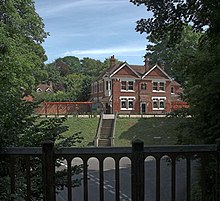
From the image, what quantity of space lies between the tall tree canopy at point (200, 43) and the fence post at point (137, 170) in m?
1.77

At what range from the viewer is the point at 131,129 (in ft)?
98.1

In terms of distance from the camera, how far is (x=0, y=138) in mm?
3598

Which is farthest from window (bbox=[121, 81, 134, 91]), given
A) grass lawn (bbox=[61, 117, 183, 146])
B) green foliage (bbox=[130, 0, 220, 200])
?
green foliage (bbox=[130, 0, 220, 200])

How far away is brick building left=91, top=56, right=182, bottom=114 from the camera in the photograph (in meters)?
40.7

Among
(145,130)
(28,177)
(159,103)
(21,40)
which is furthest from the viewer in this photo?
(159,103)

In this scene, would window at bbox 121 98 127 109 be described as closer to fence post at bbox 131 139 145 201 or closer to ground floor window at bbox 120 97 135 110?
ground floor window at bbox 120 97 135 110

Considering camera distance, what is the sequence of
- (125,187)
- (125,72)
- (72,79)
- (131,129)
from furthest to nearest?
1. (72,79)
2. (125,72)
3. (131,129)
4. (125,187)

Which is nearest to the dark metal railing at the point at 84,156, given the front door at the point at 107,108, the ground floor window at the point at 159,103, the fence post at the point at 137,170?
the fence post at the point at 137,170

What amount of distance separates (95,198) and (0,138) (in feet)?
21.2

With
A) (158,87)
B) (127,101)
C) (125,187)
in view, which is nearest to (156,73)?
(158,87)

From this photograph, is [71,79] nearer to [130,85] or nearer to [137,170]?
[130,85]

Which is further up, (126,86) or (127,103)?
(126,86)

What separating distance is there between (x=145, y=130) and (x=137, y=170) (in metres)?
→ 26.2

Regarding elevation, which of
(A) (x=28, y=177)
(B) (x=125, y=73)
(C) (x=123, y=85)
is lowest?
(A) (x=28, y=177)
